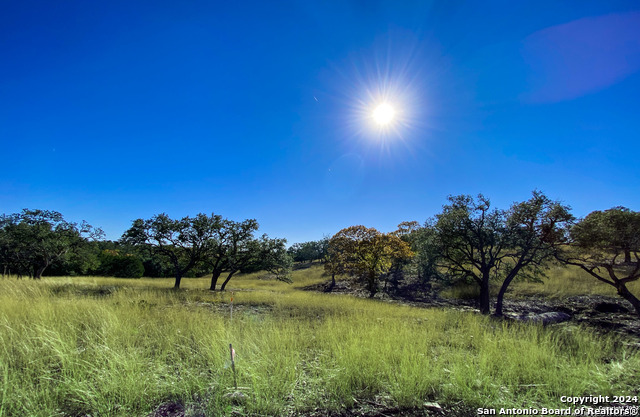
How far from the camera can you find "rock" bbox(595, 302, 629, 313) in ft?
49.7

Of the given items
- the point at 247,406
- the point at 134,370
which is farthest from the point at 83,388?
the point at 247,406

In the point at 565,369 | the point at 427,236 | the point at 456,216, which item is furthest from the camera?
the point at 427,236

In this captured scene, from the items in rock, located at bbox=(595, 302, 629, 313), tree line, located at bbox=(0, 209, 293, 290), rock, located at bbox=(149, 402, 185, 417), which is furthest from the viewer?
tree line, located at bbox=(0, 209, 293, 290)

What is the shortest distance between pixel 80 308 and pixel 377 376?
7.99 m

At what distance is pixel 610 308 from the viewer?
1548cm

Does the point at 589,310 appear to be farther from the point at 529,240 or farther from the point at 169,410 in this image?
the point at 169,410

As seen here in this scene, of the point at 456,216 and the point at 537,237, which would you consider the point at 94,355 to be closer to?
the point at 456,216

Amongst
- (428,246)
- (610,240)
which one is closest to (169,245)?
(428,246)

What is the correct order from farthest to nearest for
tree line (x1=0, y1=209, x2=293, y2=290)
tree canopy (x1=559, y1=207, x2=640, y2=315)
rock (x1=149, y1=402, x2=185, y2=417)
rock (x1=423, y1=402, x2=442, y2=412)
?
tree line (x1=0, y1=209, x2=293, y2=290), tree canopy (x1=559, y1=207, x2=640, y2=315), rock (x1=423, y1=402, x2=442, y2=412), rock (x1=149, y1=402, x2=185, y2=417)

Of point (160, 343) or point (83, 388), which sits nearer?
point (83, 388)

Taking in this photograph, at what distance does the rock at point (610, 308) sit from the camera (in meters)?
15.1

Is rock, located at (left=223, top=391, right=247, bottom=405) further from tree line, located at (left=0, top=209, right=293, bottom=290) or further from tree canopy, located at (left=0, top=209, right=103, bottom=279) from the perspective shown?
tree canopy, located at (left=0, top=209, right=103, bottom=279)

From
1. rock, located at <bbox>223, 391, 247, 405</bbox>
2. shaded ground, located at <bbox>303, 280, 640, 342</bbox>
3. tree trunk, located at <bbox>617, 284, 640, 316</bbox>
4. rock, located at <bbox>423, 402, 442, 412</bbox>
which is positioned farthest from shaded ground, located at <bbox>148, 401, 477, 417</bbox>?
tree trunk, located at <bbox>617, 284, 640, 316</bbox>

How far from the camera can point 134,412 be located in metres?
3.01
